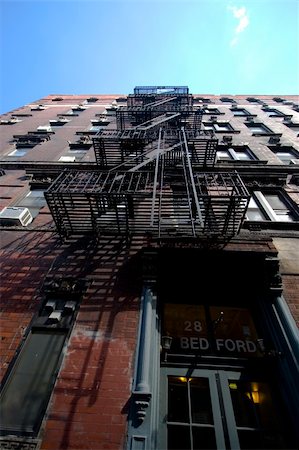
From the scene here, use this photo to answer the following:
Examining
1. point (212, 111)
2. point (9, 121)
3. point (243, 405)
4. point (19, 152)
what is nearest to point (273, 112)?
point (212, 111)

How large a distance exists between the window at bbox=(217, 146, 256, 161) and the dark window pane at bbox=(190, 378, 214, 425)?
1193cm

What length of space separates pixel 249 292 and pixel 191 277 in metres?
1.69

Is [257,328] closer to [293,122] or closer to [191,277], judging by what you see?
[191,277]

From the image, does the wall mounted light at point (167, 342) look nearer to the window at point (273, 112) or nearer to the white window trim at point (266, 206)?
the white window trim at point (266, 206)

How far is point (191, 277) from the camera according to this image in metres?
7.54

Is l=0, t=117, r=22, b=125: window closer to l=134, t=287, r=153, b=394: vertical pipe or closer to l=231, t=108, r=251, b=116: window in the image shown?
l=231, t=108, r=251, b=116: window

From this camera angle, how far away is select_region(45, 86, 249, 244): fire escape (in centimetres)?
778

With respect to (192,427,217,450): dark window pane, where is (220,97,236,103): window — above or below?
above

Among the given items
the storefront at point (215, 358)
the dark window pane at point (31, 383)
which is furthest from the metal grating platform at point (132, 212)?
the dark window pane at point (31, 383)

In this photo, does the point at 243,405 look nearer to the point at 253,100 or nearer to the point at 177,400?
the point at 177,400

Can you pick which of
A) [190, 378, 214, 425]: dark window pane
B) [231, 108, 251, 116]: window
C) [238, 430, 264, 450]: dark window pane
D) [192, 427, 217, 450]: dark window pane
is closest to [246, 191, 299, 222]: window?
[190, 378, 214, 425]: dark window pane

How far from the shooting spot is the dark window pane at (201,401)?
5008mm

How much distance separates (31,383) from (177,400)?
3.04 m

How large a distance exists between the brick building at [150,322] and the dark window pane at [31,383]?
2 cm
